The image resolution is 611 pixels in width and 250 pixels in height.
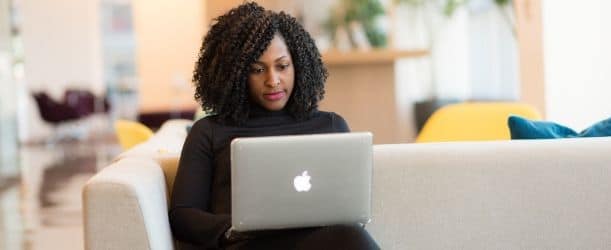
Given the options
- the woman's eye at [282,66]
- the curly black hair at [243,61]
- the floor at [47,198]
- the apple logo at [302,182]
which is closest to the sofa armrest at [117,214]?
the apple logo at [302,182]

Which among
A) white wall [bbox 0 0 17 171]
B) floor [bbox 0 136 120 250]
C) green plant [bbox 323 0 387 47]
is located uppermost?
green plant [bbox 323 0 387 47]

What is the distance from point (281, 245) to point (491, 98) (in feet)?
29.1

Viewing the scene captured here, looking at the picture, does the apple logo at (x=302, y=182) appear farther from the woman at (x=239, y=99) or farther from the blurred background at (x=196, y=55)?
the blurred background at (x=196, y=55)

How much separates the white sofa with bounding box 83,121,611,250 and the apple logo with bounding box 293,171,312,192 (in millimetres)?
360

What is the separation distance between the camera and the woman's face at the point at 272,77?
2.66 meters

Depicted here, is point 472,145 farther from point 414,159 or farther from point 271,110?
point 271,110

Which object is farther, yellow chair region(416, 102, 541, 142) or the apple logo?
yellow chair region(416, 102, 541, 142)

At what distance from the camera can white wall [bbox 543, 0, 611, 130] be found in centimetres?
687

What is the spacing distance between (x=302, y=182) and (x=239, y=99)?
555 mm

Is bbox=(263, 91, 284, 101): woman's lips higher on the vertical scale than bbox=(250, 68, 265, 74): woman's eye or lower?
lower

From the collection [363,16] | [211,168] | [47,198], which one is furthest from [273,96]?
[363,16]

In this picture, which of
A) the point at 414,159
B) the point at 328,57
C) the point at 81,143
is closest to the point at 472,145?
the point at 414,159

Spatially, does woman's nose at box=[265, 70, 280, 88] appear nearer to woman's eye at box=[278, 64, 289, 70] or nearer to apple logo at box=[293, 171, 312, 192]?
woman's eye at box=[278, 64, 289, 70]

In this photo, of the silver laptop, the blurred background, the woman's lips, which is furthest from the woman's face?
the blurred background
